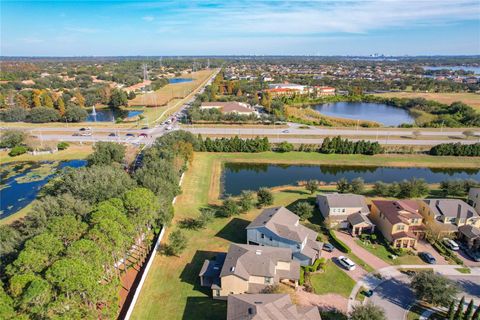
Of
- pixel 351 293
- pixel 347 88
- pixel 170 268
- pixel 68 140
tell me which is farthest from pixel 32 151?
pixel 347 88

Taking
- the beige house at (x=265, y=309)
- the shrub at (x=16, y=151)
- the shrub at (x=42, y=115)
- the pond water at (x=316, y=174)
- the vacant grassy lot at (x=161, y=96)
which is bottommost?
the pond water at (x=316, y=174)

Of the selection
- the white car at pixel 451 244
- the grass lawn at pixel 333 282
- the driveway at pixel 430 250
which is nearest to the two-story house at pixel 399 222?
the driveway at pixel 430 250

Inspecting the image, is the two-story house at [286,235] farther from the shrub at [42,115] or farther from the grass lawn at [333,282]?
the shrub at [42,115]

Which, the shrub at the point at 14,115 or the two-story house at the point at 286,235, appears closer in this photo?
the two-story house at the point at 286,235

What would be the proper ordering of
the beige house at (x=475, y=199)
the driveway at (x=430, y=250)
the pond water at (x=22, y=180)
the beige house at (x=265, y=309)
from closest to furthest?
the beige house at (x=265, y=309)
the driveway at (x=430, y=250)
the beige house at (x=475, y=199)
the pond water at (x=22, y=180)

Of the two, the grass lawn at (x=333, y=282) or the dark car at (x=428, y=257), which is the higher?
the dark car at (x=428, y=257)

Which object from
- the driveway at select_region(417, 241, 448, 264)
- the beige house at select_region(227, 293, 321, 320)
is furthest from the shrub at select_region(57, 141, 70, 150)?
the driveway at select_region(417, 241, 448, 264)

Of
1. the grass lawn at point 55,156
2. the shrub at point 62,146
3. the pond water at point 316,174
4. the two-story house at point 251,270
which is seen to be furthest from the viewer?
the shrub at point 62,146
